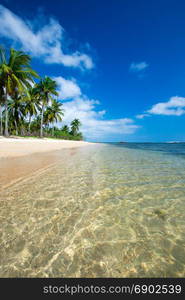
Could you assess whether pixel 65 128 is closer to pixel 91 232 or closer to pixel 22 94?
pixel 22 94

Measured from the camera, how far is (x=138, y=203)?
3342mm

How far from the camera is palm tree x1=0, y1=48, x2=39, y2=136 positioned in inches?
766

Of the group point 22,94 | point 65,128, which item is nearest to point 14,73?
point 22,94

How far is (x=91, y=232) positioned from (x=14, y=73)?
25687 mm

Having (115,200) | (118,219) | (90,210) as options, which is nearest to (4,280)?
(90,210)

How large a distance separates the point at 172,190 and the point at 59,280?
4017mm

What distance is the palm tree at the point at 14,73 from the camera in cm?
1947

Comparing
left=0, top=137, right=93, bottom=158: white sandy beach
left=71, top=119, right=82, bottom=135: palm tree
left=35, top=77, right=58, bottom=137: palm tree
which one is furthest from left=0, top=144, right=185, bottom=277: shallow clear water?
left=71, top=119, right=82, bottom=135: palm tree

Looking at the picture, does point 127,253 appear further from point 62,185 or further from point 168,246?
point 62,185

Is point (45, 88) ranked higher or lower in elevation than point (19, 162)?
higher

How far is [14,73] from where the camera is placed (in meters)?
20.4

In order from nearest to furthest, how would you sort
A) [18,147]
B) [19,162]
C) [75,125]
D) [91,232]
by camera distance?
[91,232]
[19,162]
[18,147]
[75,125]

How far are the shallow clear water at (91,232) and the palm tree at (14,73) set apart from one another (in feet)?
70.9

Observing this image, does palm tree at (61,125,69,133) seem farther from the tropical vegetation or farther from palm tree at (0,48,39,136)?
palm tree at (0,48,39,136)
